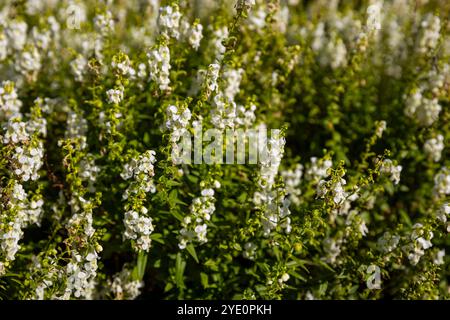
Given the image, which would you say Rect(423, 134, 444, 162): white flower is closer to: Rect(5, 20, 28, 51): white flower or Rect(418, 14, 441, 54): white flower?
Rect(418, 14, 441, 54): white flower

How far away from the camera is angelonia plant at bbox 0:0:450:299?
390 centimetres

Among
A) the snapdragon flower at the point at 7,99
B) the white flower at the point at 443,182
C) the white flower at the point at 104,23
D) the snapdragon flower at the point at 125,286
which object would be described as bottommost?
the snapdragon flower at the point at 125,286

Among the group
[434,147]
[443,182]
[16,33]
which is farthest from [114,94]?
[434,147]

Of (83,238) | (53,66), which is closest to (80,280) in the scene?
(83,238)

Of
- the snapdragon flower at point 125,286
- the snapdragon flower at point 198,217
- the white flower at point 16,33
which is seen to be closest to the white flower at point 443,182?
the snapdragon flower at point 198,217

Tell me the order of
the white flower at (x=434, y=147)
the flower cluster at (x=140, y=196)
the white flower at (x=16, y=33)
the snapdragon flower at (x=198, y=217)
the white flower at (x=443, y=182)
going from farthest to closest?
the white flower at (x=16, y=33) → the white flower at (x=434, y=147) → the white flower at (x=443, y=182) → the snapdragon flower at (x=198, y=217) → the flower cluster at (x=140, y=196)

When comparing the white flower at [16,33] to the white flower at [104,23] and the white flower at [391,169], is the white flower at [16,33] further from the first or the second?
the white flower at [391,169]

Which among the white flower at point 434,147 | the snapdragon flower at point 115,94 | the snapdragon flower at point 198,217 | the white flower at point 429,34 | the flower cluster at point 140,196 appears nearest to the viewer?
the flower cluster at point 140,196

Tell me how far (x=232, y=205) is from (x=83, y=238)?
1.42 metres

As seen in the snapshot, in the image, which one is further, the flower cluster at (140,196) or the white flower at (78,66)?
the white flower at (78,66)

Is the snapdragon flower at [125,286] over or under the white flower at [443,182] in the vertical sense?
under

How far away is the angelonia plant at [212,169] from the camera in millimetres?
3898

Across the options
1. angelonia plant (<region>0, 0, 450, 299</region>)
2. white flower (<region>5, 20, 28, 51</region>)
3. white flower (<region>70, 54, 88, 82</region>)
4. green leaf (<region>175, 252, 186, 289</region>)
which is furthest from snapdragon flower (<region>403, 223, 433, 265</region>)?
white flower (<region>5, 20, 28, 51</region>)
